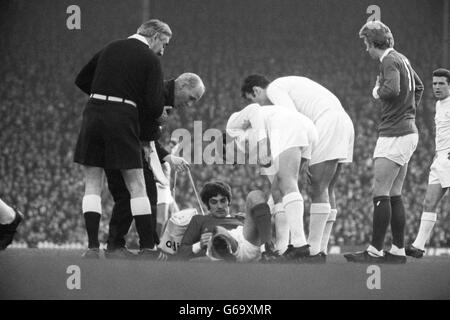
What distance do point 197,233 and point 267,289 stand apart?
1379mm

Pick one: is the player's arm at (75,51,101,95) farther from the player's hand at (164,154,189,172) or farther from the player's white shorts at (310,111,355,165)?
the player's white shorts at (310,111,355,165)

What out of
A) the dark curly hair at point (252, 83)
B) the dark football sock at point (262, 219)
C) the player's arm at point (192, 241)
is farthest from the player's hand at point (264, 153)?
the player's arm at point (192, 241)

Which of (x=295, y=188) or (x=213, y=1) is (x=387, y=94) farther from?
(x=213, y=1)

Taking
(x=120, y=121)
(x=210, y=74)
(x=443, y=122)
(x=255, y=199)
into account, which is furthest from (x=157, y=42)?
(x=210, y=74)

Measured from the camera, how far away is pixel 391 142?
627 centimetres

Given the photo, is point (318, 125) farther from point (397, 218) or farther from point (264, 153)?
point (397, 218)

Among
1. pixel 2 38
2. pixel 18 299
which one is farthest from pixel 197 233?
pixel 2 38

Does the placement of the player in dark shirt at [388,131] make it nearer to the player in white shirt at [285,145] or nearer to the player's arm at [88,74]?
the player in white shirt at [285,145]

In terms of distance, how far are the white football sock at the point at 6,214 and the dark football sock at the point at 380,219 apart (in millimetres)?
2505

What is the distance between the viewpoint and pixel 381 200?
20.4 feet

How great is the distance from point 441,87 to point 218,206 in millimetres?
2405

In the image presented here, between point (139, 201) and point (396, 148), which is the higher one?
point (396, 148)

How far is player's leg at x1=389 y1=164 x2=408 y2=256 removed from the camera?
641 centimetres

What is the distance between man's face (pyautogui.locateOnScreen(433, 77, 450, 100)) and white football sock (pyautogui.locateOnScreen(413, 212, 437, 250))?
1.04 meters
